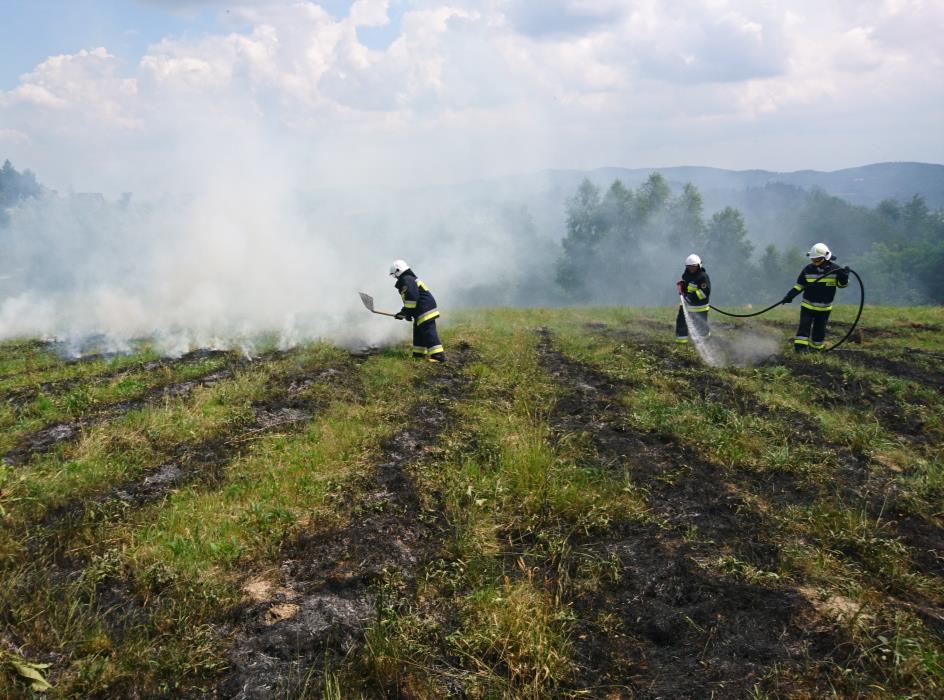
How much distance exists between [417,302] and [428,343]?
80cm

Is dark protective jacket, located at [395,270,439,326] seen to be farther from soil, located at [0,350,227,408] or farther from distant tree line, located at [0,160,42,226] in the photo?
distant tree line, located at [0,160,42,226]

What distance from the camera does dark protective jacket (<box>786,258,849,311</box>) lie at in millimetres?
10117

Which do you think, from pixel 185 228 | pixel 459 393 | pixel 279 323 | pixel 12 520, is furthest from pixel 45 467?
pixel 185 228

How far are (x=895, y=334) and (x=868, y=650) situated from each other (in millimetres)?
13225

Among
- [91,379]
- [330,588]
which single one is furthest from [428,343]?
[330,588]

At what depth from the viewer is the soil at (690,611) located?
3240 mm

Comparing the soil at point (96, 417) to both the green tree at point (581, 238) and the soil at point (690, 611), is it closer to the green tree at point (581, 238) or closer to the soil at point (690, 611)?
the soil at point (690, 611)

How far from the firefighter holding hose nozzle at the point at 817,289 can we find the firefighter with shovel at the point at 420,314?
251 inches

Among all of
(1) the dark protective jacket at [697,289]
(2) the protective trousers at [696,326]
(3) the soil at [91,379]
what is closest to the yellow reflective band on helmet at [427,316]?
(3) the soil at [91,379]

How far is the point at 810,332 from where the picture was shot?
1108 cm

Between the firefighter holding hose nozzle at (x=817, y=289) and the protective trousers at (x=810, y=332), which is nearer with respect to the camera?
the firefighter holding hose nozzle at (x=817, y=289)

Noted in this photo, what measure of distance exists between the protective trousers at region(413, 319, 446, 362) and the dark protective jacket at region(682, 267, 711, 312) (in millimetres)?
5380

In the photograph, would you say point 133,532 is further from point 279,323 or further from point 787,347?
point 787,347

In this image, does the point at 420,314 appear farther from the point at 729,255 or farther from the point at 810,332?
the point at 729,255
